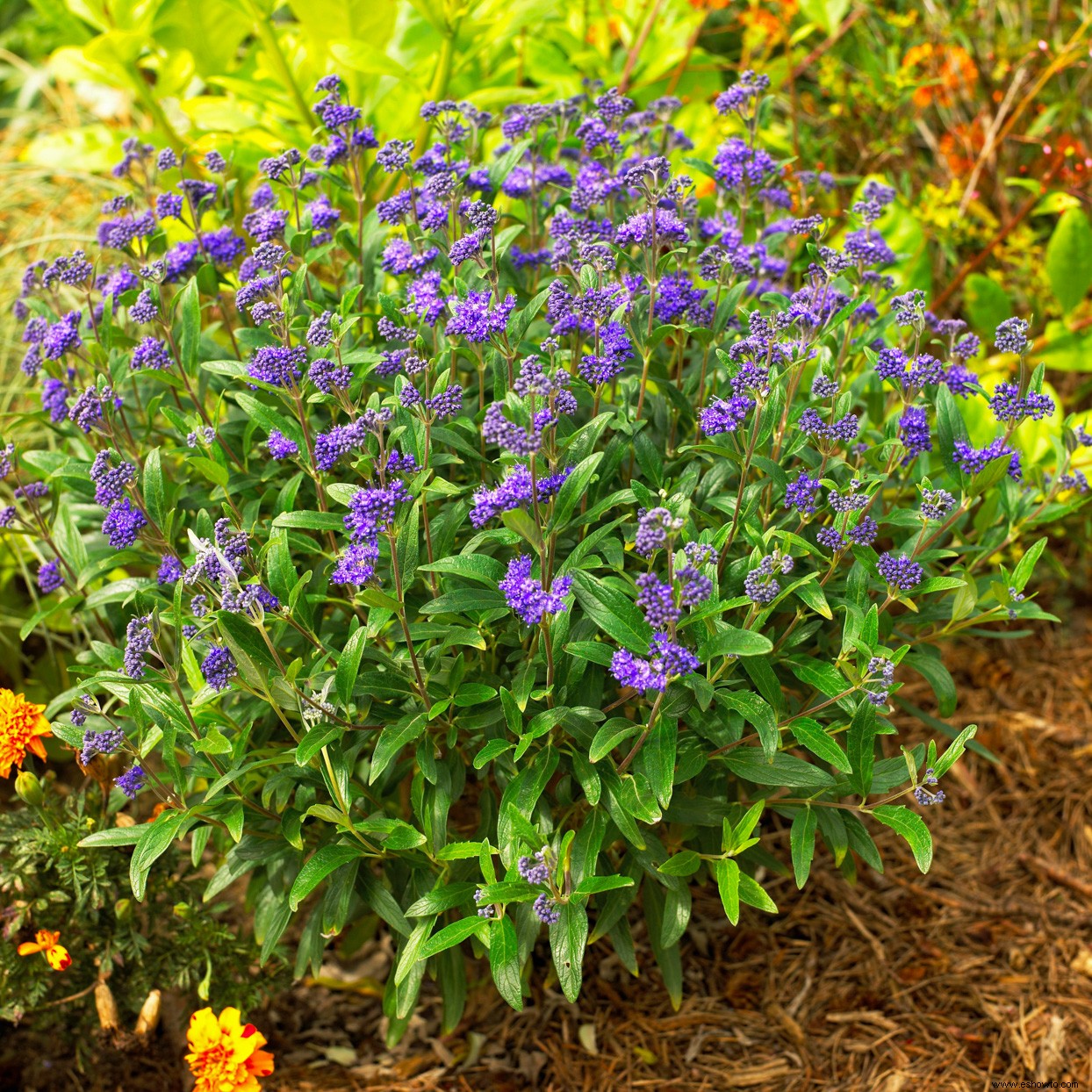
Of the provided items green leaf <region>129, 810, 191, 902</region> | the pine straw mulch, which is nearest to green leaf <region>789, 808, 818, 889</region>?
the pine straw mulch

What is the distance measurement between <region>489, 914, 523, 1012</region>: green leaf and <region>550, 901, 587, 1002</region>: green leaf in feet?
0.27

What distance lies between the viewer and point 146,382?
2.83 metres

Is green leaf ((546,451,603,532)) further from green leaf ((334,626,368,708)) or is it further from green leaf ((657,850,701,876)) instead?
green leaf ((657,850,701,876))

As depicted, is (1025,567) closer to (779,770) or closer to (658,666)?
(779,770)

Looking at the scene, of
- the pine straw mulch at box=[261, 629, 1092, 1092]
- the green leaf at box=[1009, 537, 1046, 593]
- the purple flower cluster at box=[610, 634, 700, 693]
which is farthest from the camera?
the pine straw mulch at box=[261, 629, 1092, 1092]

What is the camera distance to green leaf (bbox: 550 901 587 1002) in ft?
6.44

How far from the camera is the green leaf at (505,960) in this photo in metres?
1.96

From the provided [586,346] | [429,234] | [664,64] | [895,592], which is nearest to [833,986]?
[895,592]

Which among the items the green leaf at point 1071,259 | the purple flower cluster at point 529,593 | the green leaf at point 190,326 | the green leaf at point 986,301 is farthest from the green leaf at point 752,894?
A: the green leaf at point 1071,259

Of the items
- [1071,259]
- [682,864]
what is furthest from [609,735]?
[1071,259]

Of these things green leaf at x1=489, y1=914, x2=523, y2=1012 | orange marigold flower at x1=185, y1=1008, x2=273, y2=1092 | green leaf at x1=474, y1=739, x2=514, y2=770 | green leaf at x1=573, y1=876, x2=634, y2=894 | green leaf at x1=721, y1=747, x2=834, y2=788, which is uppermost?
green leaf at x1=474, y1=739, x2=514, y2=770

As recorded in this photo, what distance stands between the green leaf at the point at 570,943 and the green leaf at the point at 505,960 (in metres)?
0.08

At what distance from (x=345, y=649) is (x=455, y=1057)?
1.28m

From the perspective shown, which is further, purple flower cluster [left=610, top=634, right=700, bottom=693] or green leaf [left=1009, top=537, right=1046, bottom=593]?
green leaf [left=1009, top=537, right=1046, bottom=593]
